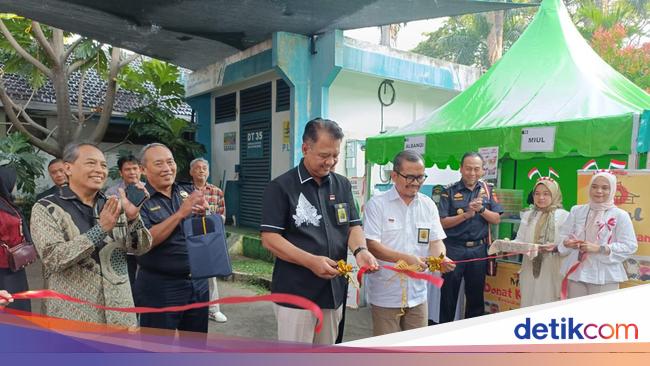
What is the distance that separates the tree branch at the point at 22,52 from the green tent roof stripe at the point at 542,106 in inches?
272

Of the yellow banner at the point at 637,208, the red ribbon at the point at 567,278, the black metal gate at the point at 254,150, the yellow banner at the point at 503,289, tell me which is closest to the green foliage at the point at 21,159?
the black metal gate at the point at 254,150

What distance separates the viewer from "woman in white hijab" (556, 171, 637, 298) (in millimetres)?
3332

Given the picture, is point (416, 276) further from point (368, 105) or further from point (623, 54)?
point (623, 54)

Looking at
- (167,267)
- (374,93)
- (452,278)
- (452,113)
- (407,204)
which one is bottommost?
(452,278)

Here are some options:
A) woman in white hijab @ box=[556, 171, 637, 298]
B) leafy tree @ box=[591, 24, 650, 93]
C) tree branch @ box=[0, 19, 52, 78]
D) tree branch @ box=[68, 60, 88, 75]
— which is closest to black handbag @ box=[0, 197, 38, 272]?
woman in white hijab @ box=[556, 171, 637, 298]

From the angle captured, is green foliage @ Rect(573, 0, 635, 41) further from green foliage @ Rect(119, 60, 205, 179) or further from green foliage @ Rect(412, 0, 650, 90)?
green foliage @ Rect(119, 60, 205, 179)

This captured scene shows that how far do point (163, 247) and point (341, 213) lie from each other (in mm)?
1064

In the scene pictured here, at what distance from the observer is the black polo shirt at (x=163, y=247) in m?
2.65

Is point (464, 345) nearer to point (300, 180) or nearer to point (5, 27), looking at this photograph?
point (300, 180)

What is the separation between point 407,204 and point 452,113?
3.10 metres

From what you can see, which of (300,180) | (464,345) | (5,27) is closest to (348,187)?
(300,180)

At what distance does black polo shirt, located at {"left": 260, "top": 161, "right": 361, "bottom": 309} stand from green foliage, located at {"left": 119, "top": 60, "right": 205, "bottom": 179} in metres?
7.71

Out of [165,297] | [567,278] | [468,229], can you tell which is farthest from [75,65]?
[567,278]

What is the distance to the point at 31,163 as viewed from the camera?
9.23 meters
